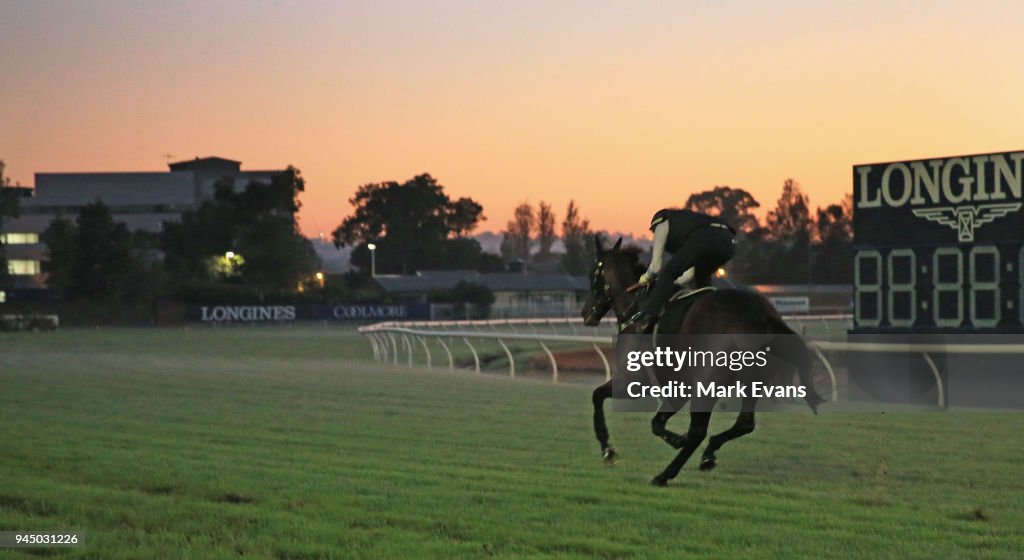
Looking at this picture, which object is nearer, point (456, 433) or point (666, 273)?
point (666, 273)

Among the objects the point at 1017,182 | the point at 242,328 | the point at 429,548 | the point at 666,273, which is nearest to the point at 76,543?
the point at 429,548

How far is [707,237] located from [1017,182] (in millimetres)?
8323

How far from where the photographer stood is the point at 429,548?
6.14 metres

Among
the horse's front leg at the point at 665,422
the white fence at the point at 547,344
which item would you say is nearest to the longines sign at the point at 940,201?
the white fence at the point at 547,344

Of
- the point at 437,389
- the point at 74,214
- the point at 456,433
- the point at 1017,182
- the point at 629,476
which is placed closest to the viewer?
the point at 629,476

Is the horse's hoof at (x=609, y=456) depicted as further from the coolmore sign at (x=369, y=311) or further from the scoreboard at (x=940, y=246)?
the coolmore sign at (x=369, y=311)

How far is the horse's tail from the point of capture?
25.0 feet

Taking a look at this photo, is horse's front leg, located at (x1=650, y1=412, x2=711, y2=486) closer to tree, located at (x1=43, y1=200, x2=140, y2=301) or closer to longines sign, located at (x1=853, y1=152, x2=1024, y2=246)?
longines sign, located at (x1=853, y1=152, x2=1024, y2=246)

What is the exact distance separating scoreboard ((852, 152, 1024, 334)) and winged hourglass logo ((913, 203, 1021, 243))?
11 millimetres

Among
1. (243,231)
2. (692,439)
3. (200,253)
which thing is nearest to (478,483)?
(692,439)

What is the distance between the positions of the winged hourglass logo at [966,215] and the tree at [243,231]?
66454 mm

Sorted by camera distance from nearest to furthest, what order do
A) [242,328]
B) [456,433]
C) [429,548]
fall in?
[429,548] → [456,433] → [242,328]

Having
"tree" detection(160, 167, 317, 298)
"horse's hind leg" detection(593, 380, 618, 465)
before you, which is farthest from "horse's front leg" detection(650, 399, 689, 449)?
"tree" detection(160, 167, 317, 298)

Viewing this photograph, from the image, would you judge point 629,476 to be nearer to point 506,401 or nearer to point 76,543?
point 76,543
